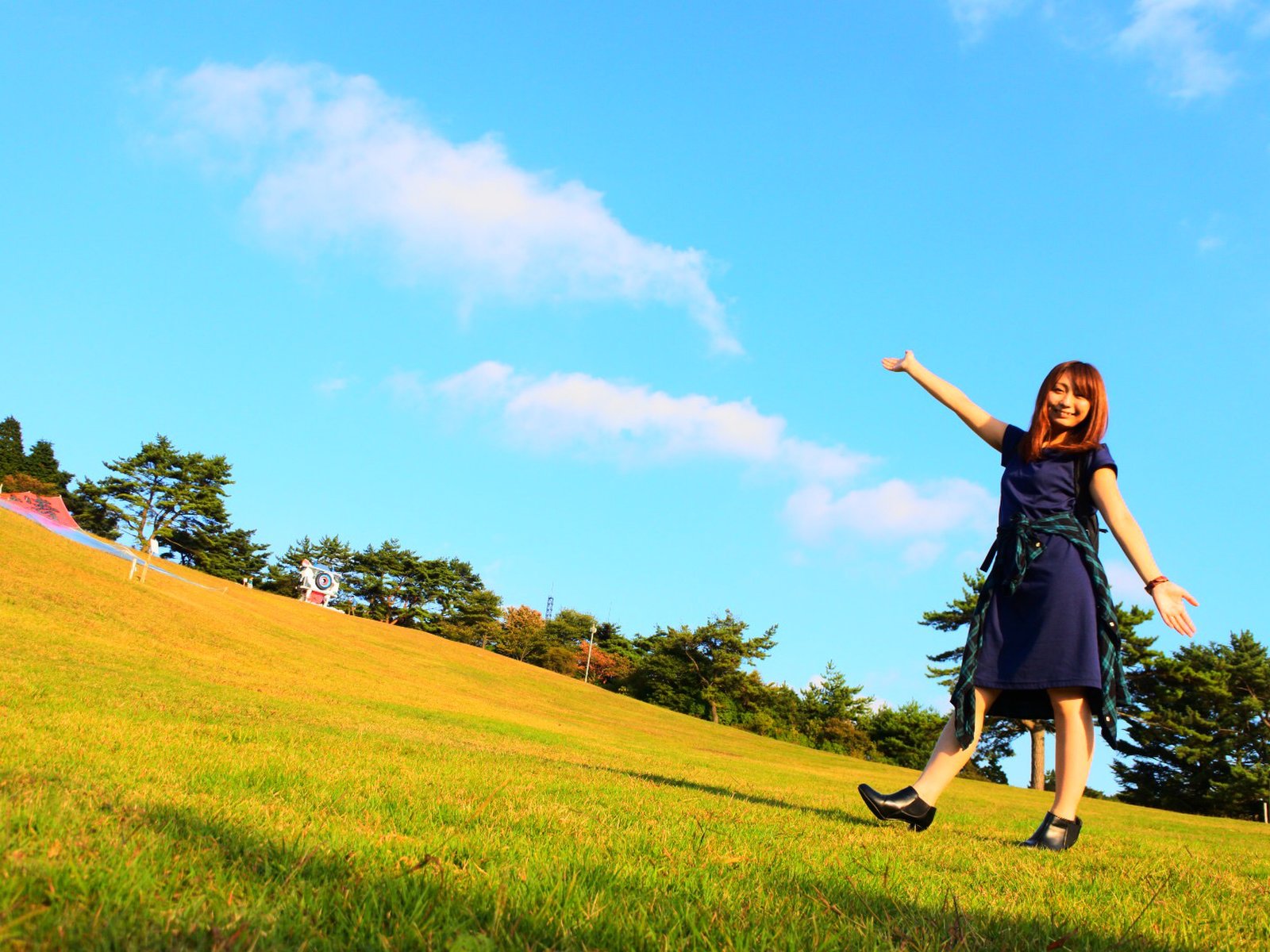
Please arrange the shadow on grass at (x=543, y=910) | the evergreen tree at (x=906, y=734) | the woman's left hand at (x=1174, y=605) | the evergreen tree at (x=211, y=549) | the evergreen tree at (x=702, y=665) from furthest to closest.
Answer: the evergreen tree at (x=211, y=549), the evergreen tree at (x=702, y=665), the evergreen tree at (x=906, y=734), the woman's left hand at (x=1174, y=605), the shadow on grass at (x=543, y=910)

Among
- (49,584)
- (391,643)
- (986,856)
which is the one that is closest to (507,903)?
(986,856)

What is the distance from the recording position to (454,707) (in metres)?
20.6

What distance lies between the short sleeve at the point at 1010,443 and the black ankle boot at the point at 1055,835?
1.81m

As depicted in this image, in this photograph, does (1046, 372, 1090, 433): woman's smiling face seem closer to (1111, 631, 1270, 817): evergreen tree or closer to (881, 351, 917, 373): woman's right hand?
(881, 351, 917, 373): woman's right hand

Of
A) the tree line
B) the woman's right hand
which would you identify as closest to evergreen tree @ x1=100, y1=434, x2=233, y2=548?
the tree line

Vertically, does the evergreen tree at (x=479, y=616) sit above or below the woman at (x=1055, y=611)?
below

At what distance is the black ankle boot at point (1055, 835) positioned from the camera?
3877mm

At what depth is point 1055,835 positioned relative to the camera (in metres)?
3.90

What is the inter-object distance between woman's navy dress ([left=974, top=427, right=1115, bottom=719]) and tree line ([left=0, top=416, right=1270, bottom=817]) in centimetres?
978

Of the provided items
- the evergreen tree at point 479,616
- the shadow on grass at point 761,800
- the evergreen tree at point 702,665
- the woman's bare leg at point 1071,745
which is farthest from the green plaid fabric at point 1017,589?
the evergreen tree at point 479,616

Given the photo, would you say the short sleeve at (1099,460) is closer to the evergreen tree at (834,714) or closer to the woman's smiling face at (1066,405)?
the woman's smiling face at (1066,405)

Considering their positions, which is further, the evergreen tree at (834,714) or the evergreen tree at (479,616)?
the evergreen tree at (479,616)

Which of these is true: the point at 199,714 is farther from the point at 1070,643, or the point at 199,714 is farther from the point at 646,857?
the point at 1070,643

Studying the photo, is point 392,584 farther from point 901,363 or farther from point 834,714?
point 901,363
